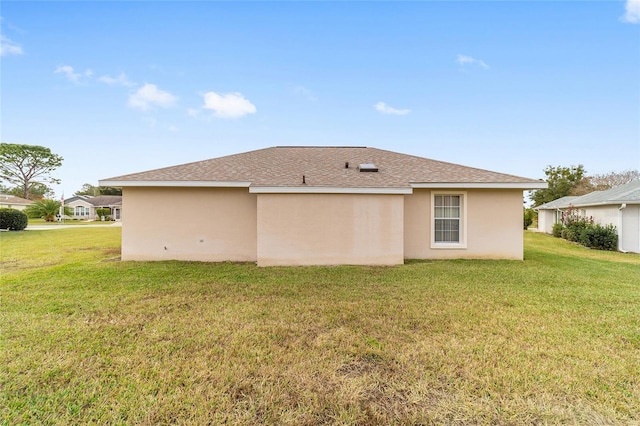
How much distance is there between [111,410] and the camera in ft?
8.16

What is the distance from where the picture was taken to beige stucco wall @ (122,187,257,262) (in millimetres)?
9336

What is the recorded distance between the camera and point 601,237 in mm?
14109

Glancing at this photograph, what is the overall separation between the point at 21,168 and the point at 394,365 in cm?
7364

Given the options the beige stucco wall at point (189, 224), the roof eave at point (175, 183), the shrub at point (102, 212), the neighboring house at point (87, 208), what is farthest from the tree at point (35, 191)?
the roof eave at point (175, 183)

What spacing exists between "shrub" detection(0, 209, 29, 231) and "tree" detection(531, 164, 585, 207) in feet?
184

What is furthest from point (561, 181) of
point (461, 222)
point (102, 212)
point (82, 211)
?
point (82, 211)

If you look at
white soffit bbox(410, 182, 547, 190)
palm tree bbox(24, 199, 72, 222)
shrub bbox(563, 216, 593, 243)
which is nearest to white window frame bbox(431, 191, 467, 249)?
white soffit bbox(410, 182, 547, 190)

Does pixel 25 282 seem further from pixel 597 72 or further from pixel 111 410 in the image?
pixel 597 72

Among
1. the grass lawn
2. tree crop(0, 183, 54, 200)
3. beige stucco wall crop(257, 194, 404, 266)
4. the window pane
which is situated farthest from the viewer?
tree crop(0, 183, 54, 200)

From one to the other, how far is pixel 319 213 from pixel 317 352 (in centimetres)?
550

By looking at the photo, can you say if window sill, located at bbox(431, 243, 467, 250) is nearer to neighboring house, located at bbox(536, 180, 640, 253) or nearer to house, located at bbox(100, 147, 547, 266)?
house, located at bbox(100, 147, 547, 266)

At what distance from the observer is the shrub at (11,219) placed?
20.2 meters

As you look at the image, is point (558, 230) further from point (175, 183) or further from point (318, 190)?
point (175, 183)

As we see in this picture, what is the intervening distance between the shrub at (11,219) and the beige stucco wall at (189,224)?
20025mm
